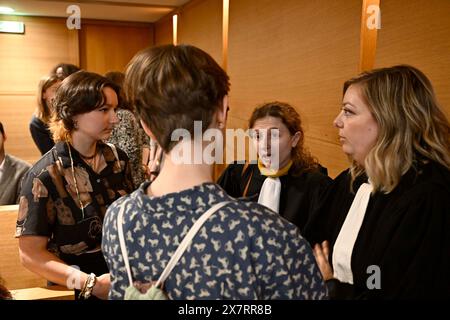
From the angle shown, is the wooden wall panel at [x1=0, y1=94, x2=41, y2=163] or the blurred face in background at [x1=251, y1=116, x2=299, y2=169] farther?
the wooden wall panel at [x1=0, y1=94, x2=41, y2=163]

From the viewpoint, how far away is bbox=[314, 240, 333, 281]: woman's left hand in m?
1.51

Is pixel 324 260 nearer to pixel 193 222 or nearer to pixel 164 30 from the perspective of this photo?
pixel 193 222

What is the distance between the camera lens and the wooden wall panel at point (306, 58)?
2.39m

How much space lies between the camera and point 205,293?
80cm

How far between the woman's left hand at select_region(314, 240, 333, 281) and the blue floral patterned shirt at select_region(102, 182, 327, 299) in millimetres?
711

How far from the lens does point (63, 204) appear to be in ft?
5.18

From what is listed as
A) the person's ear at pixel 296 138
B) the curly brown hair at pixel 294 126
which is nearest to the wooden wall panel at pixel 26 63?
the curly brown hair at pixel 294 126

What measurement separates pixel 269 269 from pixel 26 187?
1101mm

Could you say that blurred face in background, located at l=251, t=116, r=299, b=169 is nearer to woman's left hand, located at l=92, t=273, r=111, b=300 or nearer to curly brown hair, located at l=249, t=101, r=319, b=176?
curly brown hair, located at l=249, t=101, r=319, b=176

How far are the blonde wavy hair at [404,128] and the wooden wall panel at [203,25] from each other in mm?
2863

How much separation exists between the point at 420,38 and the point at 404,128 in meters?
0.68
